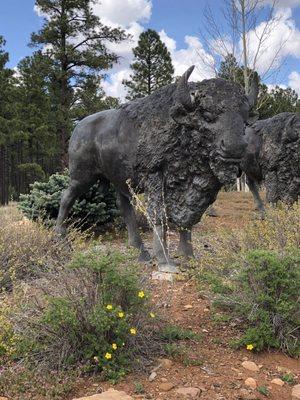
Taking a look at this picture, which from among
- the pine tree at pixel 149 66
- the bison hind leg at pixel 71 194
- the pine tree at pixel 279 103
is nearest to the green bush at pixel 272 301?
the bison hind leg at pixel 71 194

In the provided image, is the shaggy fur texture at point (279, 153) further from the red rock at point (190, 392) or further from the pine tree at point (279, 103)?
the pine tree at point (279, 103)

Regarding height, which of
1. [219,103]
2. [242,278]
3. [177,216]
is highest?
[219,103]

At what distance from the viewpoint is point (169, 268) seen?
6.02 metres

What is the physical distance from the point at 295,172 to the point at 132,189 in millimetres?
4111

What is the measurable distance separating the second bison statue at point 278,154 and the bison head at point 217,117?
145 inches

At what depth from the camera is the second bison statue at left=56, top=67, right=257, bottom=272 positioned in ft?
18.1

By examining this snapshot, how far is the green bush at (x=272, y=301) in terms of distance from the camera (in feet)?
13.2

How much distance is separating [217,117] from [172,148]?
72cm

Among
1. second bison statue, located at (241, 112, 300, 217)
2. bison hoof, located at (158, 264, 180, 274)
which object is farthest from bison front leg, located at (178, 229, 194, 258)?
second bison statue, located at (241, 112, 300, 217)

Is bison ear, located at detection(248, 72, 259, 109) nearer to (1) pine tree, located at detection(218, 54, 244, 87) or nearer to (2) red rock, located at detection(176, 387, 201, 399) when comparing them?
(2) red rock, located at detection(176, 387, 201, 399)

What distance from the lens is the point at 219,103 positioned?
18.0 feet

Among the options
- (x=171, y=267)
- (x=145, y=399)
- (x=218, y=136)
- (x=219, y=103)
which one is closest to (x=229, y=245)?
(x=171, y=267)

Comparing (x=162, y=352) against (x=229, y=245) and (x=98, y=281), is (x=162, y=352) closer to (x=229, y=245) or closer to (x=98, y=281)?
(x=98, y=281)

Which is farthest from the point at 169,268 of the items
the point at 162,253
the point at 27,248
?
the point at 27,248
